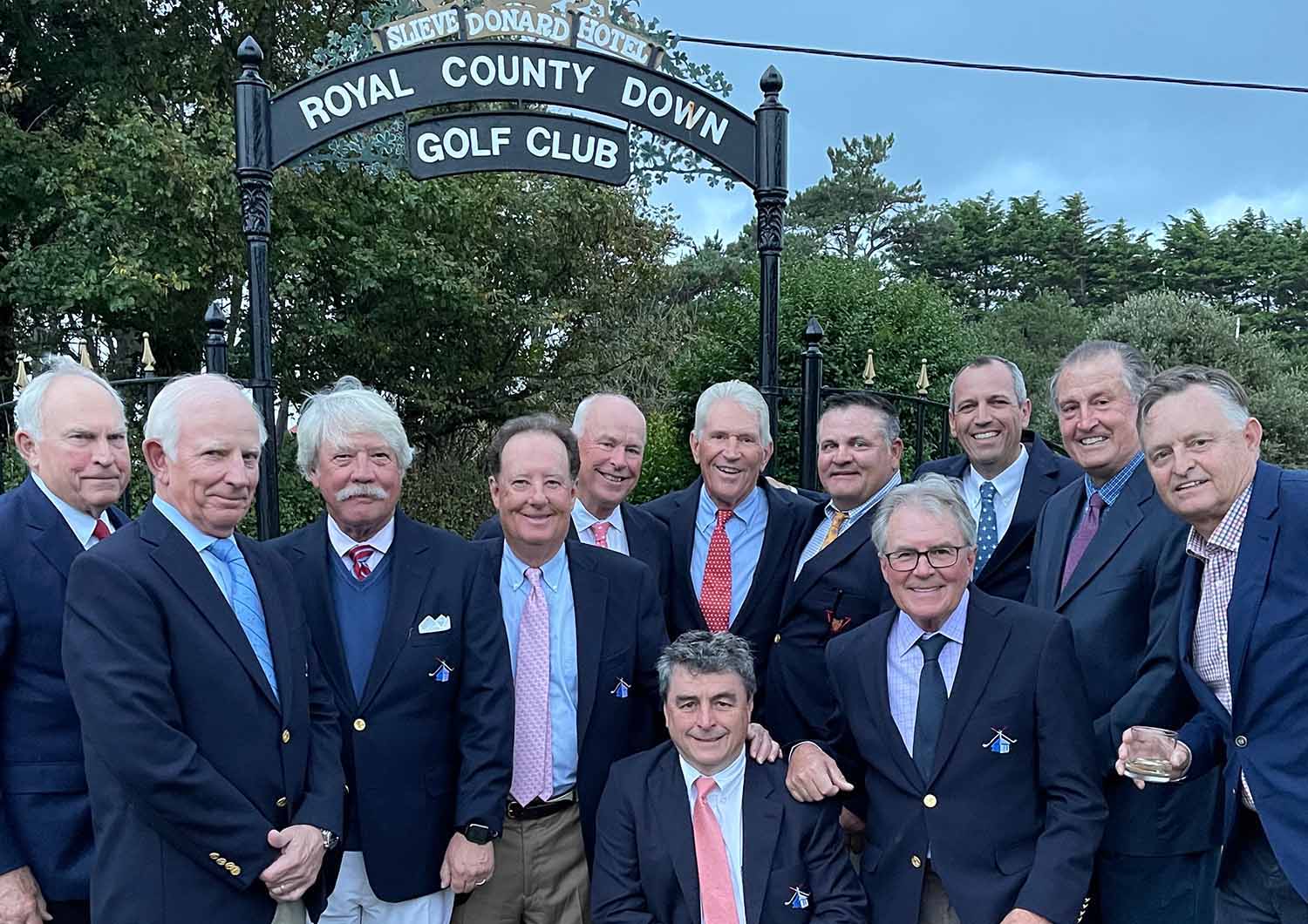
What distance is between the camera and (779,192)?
5.16 meters

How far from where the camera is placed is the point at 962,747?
269 cm

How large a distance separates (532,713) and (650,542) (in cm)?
93

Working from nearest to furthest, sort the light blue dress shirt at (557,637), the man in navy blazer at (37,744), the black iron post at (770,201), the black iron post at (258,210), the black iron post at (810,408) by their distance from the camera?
the man in navy blazer at (37,744)
the light blue dress shirt at (557,637)
the black iron post at (258,210)
the black iron post at (770,201)
the black iron post at (810,408)

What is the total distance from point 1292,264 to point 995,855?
3236 centimetres

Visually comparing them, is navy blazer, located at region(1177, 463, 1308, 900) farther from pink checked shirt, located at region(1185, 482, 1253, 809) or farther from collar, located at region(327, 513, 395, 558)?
collar, located at region(327, 513, 395, 558)

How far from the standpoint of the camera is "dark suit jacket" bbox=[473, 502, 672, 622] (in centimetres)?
383

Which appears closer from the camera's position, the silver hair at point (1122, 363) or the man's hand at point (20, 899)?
the man's hand at point (20, 899)

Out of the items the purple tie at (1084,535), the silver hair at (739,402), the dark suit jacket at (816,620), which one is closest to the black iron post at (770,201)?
the silver hair at (739,402)

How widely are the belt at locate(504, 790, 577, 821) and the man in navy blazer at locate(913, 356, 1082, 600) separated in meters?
1.59

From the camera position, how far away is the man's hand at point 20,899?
2.56 m

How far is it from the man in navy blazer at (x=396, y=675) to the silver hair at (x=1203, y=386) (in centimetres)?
179

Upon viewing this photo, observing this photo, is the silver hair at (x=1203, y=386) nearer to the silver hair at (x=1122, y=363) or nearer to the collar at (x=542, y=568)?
the silver hair at (x=1122, y=363)

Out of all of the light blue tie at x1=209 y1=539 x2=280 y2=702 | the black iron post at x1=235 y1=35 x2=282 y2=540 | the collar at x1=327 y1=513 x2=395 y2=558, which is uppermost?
the black iron post at x1=235 y1=35 x2=282 y2=540

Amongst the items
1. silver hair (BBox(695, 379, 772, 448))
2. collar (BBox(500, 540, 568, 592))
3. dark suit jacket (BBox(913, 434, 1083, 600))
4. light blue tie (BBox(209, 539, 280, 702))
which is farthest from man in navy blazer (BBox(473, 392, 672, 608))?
light blue tie (BBox(209, 539, 280, 702))
